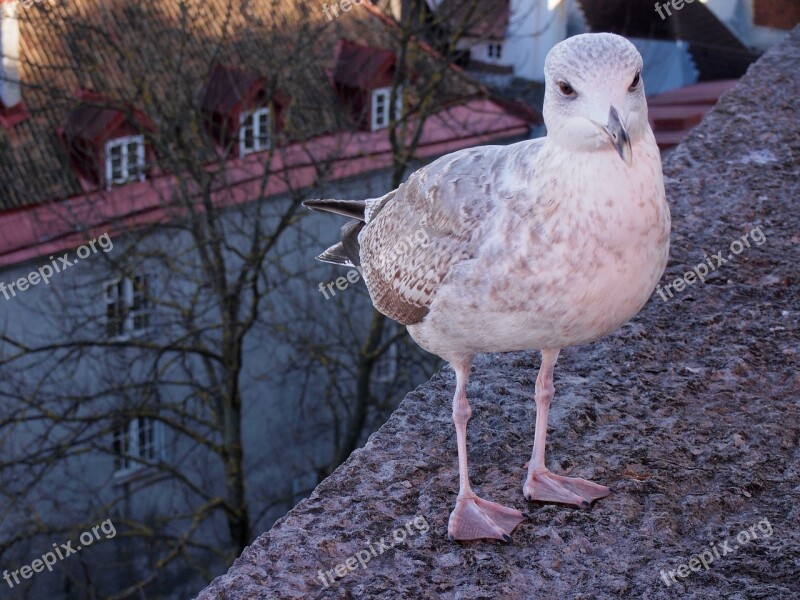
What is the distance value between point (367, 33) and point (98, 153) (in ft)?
16.0

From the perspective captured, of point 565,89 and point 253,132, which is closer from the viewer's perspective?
point 565,89

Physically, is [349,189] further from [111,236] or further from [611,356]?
[611,356]

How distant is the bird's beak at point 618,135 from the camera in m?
2.29

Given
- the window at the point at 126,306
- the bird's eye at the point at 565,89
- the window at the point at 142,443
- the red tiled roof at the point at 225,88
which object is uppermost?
the bird's eye at the point at 565,89

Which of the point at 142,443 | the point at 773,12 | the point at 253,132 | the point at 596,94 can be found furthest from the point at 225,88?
the point at 596,94

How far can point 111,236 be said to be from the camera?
39.1 feet

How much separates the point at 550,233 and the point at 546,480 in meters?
0.85

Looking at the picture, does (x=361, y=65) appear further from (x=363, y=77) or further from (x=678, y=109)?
(x=678, y=109)

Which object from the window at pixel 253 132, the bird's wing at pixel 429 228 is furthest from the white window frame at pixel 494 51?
the bird's wing at pixel 429 228

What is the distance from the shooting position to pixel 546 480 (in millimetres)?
2992

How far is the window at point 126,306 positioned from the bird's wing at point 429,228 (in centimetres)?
765

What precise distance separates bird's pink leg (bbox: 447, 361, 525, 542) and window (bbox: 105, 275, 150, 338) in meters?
7.83

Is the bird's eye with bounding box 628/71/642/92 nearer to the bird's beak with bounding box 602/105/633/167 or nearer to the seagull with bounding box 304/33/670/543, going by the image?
the seagull with bounding box 304/33/670/543

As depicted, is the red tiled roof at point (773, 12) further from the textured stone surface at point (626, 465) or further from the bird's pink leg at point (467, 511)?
the bird's pink leg at point (467, 511)
